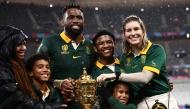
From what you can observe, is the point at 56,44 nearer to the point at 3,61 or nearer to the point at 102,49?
the point at 102,49

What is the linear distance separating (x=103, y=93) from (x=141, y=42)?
1.27 ft

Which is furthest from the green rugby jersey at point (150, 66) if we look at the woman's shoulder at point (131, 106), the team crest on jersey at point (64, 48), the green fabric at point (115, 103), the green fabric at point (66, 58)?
the team crest on jersey at point (64, 48)

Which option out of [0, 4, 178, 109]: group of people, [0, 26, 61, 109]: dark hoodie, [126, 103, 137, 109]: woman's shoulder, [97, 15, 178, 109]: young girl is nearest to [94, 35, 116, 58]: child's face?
[0, 4, 178, 109]: group of people

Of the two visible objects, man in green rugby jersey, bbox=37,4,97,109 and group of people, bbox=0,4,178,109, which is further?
man in green rugby jersey, bbox=37,4,97,109

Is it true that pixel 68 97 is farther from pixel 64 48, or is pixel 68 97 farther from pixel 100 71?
pixel 64 48

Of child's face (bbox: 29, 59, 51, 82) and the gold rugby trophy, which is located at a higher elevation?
child's face (bbox: 29, 59, 51, 82)

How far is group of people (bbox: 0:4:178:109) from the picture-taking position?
1547 mm

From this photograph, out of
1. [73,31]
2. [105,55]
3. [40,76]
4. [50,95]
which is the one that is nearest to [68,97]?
[50,95]

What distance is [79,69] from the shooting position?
1.94 m

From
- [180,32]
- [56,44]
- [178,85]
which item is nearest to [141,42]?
[56,44]

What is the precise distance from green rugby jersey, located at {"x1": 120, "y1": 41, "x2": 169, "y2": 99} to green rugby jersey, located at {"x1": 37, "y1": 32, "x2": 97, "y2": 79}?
1.03 feet

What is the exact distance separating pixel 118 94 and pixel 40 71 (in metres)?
0.47

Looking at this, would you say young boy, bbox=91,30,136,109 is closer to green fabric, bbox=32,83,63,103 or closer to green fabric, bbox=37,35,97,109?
green fabric, bbox=37,35,97,109

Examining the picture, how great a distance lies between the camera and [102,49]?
184cm
